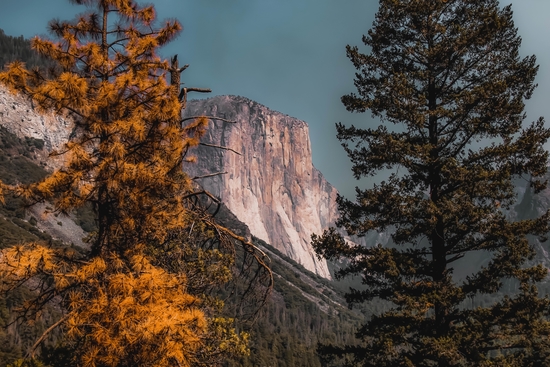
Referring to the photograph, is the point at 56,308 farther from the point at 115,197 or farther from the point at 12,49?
the point at 12,49

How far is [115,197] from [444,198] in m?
6.56

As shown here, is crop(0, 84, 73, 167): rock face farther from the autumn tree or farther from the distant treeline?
the autumn tree

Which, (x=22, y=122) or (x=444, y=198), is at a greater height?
(x=22, y=122)

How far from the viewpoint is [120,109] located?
22.6ft

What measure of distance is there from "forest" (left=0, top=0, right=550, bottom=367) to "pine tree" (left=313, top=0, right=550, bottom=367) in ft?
0.14

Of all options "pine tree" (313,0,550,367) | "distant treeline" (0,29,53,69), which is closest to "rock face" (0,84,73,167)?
"distant treeline" (0,29,53,69)

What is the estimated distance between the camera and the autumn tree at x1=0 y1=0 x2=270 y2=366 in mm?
5957

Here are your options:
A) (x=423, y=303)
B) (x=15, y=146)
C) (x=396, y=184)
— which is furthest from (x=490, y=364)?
(x=15, y=146)

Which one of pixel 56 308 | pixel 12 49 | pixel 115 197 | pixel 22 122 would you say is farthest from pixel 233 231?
pixel 12 49

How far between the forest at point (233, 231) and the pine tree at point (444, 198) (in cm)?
4

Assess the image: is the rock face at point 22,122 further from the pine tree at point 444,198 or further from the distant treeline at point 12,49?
the pine tree at point 444,198

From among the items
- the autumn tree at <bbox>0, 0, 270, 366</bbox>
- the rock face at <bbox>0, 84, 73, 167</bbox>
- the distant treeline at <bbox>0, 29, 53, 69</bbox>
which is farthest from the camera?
the distant treeline at <bbox>0, 29, 53, 69</bbox>

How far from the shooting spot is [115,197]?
267 inches

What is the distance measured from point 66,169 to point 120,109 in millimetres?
1171
